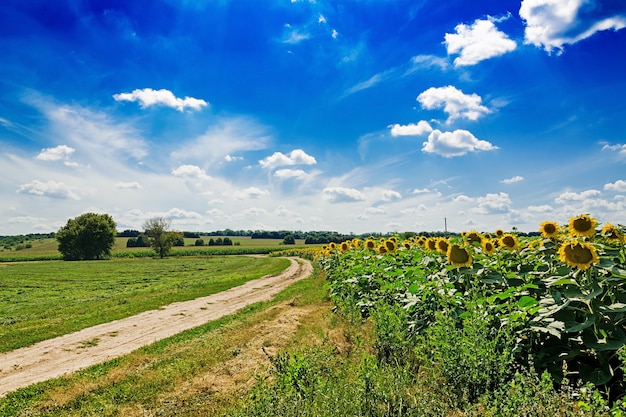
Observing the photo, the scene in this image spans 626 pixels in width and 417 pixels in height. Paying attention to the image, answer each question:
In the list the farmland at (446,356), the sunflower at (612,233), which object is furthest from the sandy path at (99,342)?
the sunflower at (612,233)

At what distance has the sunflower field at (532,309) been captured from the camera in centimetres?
391

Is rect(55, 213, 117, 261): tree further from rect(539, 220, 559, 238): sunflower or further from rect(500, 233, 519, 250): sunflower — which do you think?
rect(539, 220, 559, 238): sunflower

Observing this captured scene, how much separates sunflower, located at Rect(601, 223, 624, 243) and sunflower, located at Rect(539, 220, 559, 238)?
21.3 inches

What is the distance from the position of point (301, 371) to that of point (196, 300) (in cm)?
1437

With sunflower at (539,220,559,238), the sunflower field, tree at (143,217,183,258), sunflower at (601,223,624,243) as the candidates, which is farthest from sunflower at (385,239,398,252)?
tree at (143,217,183,258)

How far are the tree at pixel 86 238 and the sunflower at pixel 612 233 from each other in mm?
92554

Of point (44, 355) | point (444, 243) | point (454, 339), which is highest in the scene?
point (444, 243)

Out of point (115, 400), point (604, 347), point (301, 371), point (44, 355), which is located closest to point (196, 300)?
point (44, 355)

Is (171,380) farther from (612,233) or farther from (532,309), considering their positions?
(612,233)

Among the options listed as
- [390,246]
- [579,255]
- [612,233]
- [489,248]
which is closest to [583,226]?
[612,233]

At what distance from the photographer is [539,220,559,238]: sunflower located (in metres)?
5.51

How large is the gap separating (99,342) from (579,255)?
459 inches

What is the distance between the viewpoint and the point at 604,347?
369 centimetres

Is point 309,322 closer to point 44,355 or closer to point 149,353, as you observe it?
point 149,353
